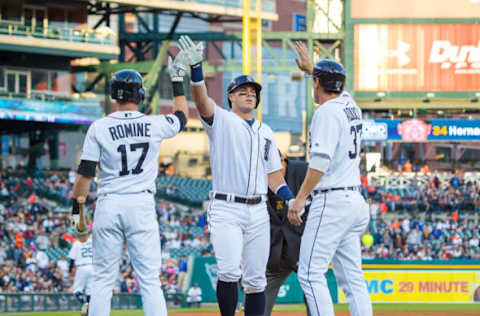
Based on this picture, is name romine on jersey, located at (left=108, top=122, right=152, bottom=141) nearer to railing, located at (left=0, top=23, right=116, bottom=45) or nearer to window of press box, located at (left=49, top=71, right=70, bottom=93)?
railing, located at (left=0, top=23, right=116, bottom=45)

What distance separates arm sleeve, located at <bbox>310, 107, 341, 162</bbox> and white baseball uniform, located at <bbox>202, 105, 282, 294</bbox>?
0.63 metres

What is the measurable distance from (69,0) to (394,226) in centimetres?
1650

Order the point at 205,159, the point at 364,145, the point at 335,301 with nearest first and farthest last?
the point at 335,301
the point at 364,145
the point at 205,159

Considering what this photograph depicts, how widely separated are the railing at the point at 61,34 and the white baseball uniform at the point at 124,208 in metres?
26.9

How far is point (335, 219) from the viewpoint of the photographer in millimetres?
6543

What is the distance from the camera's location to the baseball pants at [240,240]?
A: 6746 mm

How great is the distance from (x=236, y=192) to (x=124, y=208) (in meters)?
0.89

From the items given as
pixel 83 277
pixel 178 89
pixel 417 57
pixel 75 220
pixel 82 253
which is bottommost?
pixel 83 277

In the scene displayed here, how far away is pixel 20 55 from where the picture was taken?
112 feet

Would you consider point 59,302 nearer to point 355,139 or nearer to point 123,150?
point 123,150

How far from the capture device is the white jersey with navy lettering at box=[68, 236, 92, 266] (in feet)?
42.0

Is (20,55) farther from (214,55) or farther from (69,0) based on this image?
(214,55)

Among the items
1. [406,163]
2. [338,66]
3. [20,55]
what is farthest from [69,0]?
[338,66]

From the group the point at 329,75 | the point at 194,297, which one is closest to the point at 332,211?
the point at 329,75
